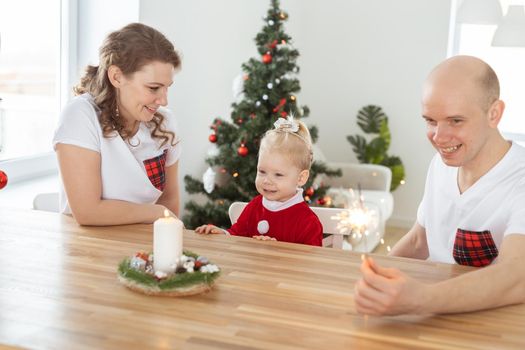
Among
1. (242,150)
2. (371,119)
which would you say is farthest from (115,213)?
(371,119)

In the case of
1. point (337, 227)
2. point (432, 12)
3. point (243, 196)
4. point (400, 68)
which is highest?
point (432, 12)

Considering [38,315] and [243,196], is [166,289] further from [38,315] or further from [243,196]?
[243,196]

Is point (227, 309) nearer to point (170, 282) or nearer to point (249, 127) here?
point (170, 282)

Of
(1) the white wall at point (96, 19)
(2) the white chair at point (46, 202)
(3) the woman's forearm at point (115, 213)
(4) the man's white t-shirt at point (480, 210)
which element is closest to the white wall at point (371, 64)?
(1) the white wall at point (96, 19)

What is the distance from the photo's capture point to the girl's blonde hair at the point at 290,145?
2.47 meters

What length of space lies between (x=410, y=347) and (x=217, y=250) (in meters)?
0.76

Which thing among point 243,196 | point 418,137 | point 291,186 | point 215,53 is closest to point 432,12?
point 418,137

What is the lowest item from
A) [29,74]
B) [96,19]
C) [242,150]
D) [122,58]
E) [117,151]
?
[242,150]

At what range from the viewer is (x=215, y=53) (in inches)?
202

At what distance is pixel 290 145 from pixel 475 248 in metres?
0.77

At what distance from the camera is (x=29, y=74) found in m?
3.88

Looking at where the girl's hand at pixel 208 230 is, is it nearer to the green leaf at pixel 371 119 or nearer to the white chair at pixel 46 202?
the white chair at pixel 46 202

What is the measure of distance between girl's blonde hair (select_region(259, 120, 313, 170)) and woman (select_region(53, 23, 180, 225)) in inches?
14.5

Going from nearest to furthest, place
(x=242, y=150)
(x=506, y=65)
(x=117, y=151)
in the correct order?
(x=117, y=151), (x=242, y=150), (x=506, y=65)
